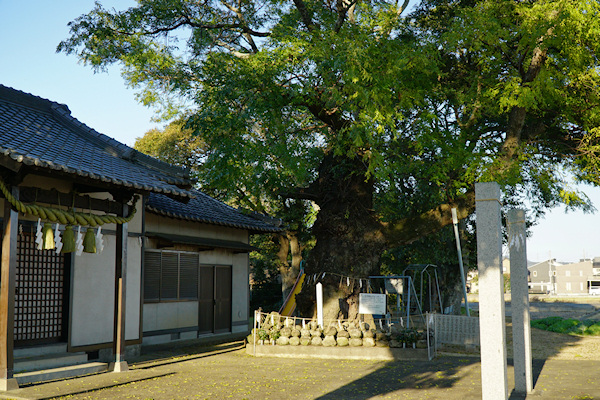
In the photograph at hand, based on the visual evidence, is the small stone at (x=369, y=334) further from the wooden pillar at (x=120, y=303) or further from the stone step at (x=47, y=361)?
the stone step at (x=47, y=361)

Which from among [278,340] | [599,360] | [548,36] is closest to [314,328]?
[278,340]

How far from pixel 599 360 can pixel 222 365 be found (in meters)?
8.40

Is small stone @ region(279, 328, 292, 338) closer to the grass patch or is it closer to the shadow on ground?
the shadow on ground

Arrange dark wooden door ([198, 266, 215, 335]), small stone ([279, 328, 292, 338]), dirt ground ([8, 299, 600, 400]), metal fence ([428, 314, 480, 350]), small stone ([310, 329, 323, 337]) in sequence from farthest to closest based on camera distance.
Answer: dark wooden door ([198, 266, 215, 335]) < metal fence ([428, 314, 480, 350]) < small stone ([279, 328, 292, 338]) < small stone ([310, 329, 323, 337]) < dirt ground ([8, 299, 600, 400])

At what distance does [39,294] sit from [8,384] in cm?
258

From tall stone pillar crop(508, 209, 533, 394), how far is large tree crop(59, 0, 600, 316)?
4.78 metres

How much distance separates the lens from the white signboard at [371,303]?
13.5 metres

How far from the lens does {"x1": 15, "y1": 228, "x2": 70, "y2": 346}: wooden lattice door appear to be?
991cm

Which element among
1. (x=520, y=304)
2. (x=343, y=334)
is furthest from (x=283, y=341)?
(x=520, y=304)

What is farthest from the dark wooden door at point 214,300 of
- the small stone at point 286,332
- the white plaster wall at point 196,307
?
the small stone at point 286,332

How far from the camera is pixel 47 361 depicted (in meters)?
9.56

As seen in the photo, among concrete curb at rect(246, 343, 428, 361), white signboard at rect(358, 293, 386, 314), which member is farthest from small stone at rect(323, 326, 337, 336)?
white signboard at rect(358, 293, 386, 314)

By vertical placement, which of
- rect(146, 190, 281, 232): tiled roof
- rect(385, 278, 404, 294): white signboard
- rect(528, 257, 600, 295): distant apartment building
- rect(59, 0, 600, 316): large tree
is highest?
rect(59, 0, 600, 316): large tree

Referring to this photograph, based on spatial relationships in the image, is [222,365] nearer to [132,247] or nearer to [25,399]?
[132,247]
